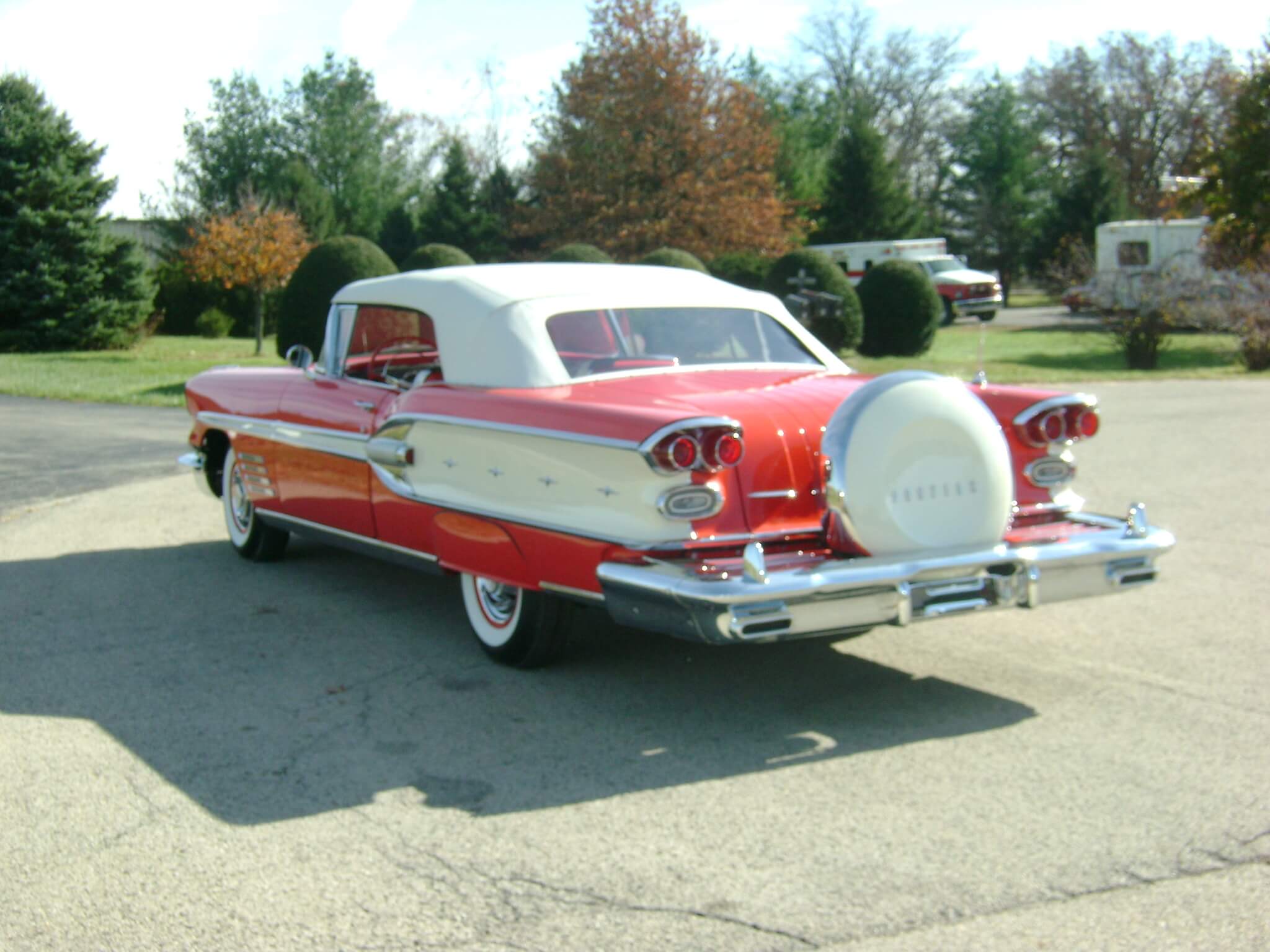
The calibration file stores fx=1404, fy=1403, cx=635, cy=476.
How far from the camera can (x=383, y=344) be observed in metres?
7.10

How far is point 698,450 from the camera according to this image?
4703 millimetres

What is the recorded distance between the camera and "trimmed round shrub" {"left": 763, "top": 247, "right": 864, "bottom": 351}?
76.8 ft

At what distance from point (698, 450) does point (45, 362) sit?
88.6ft

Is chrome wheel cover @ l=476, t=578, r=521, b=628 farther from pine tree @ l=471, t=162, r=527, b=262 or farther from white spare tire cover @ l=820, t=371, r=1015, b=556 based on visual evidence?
pine tree @ l=471, t=162, r=527, b=262

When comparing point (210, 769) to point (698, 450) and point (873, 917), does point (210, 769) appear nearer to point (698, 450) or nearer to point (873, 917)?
point (698, 450)

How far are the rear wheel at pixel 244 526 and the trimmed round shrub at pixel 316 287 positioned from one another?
471 inches

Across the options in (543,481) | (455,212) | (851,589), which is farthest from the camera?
(455,212)

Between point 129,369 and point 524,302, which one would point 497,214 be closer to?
point 129,369

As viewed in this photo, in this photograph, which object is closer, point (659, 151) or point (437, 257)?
point (437, 257)

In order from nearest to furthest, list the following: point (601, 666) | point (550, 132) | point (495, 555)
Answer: point (495, 555), point (601, 666), point (550, 132)

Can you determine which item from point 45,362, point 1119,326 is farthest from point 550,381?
point 45,362

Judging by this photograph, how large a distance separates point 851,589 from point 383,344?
3373 mm

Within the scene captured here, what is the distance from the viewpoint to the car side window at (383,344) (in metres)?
6.93

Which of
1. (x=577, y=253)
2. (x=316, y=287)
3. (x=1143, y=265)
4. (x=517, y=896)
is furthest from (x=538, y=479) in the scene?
(x=1143, y=265)
